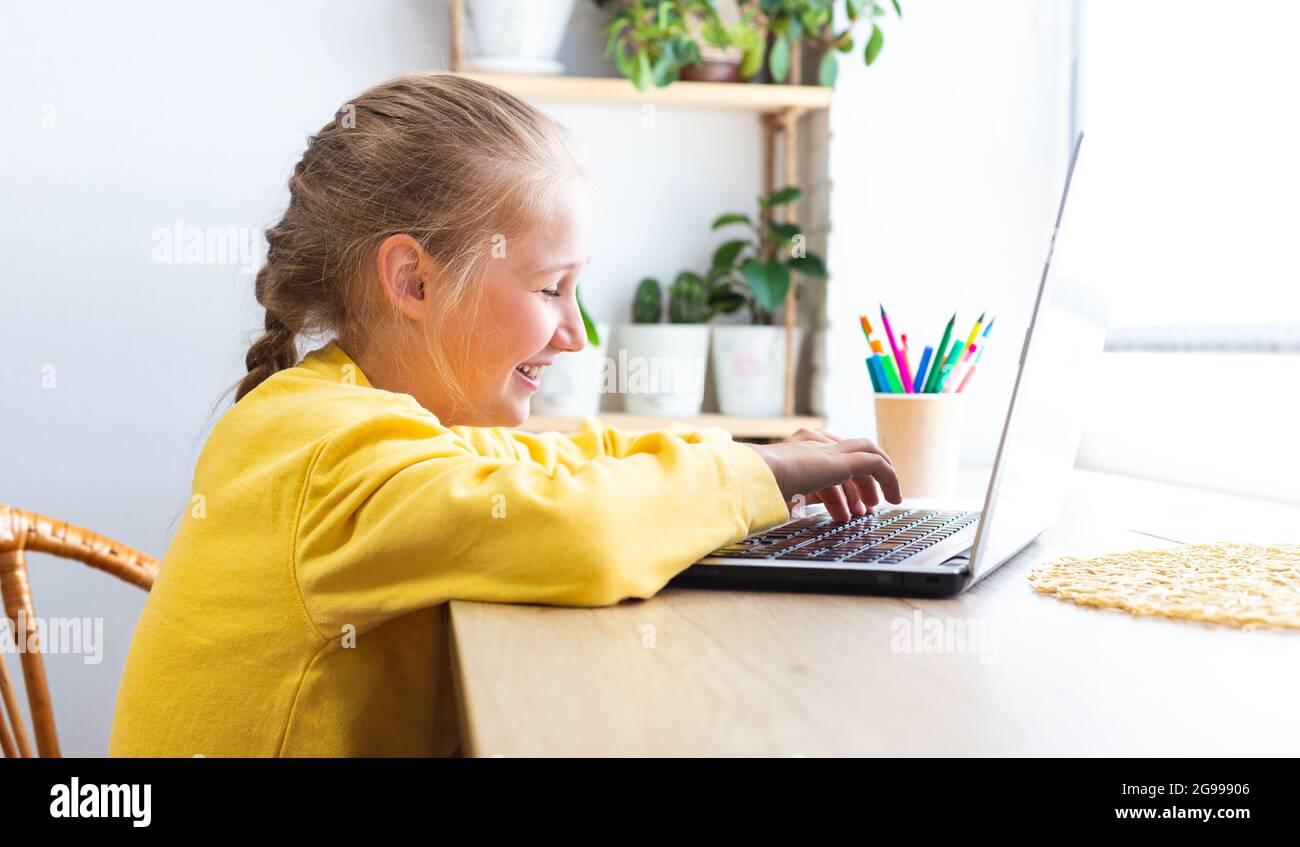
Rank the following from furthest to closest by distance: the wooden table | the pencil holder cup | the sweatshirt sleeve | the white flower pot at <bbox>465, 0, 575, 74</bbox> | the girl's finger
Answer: the white flower pot at <bbox>465, 0, 575, 74</bbox>
the pencil holder cup
the girl's finger
the sweatshirt sleeve
the wooden table

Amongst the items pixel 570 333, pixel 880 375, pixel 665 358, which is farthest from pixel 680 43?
pixel 570 333

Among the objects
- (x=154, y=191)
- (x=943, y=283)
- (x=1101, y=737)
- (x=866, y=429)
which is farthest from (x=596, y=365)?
(x=1101, y=737)

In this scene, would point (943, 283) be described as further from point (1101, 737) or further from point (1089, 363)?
point (1101, 737)

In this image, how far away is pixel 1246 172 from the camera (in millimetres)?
1556

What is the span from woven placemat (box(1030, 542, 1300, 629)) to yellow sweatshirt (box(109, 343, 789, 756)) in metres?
0.20

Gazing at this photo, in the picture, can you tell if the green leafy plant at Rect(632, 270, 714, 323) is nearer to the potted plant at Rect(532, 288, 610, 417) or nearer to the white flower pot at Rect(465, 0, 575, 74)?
the potted plant at Rect(532, 288, 610, 417)

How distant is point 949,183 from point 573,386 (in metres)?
0.67

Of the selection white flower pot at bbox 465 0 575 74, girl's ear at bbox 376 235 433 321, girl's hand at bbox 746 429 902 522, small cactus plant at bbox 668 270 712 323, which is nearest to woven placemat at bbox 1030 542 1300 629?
girl's hand at bbox 746 429 902 522

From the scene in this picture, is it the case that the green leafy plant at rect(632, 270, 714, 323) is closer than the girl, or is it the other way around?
the girl

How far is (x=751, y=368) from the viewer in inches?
70.5

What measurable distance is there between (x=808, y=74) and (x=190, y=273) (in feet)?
3.28

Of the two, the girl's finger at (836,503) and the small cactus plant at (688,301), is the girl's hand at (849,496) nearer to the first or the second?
the girl's finger at (836,503)

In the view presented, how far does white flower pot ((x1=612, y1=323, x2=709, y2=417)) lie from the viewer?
1.77 metres

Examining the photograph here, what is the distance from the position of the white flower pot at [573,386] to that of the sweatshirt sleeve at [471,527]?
3.16ft
